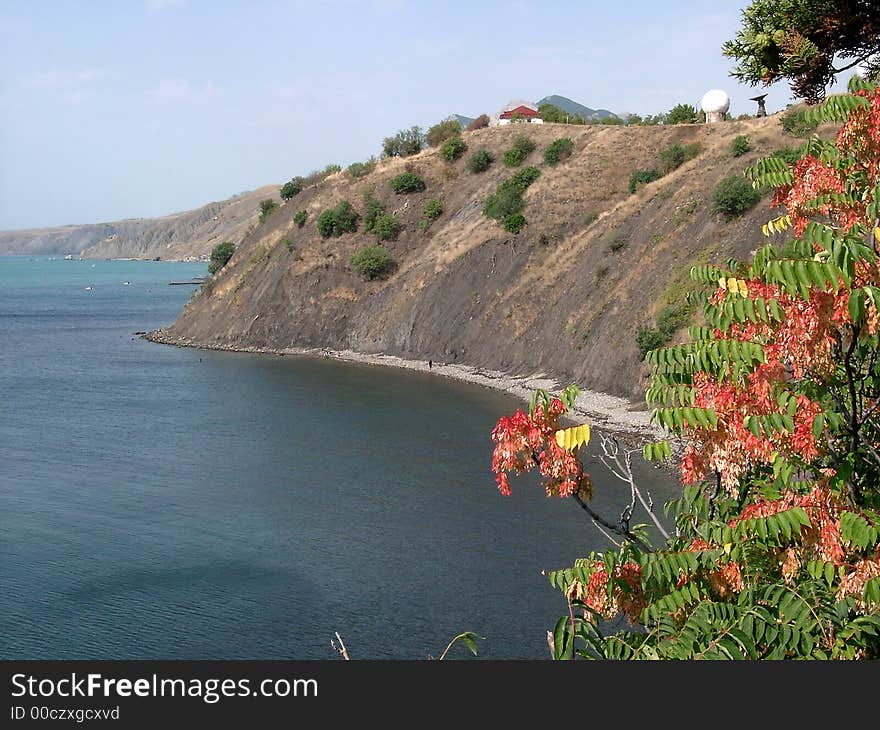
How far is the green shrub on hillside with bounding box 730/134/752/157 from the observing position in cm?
7306

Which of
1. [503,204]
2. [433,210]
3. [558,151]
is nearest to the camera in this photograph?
[503,204]

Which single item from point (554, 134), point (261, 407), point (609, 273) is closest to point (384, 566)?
point (261, 407)

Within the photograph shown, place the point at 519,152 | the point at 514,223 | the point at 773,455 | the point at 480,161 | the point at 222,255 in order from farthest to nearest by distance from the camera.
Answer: the point at 222,255 → the point at 480,161 → the point at 519,152 → the point at 514,223 → the point at 773,455

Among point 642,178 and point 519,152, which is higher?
point 519,152

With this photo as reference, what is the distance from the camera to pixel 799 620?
9102 millimetres

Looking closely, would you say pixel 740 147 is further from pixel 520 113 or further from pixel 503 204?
pixel 520 113

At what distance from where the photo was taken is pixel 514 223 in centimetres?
8312

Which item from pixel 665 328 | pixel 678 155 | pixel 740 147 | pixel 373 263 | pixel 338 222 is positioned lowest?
pixel 665 328

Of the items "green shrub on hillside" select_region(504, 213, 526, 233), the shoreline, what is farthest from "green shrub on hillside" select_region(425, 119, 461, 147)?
the shoreline

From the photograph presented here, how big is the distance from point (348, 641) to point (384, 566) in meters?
5.87

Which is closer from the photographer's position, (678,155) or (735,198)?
(735,198)

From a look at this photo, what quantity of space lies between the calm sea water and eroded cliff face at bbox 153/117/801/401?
8948 millimetres

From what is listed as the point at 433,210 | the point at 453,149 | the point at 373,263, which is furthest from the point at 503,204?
the point at 453,149

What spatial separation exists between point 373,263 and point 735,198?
120 ft
